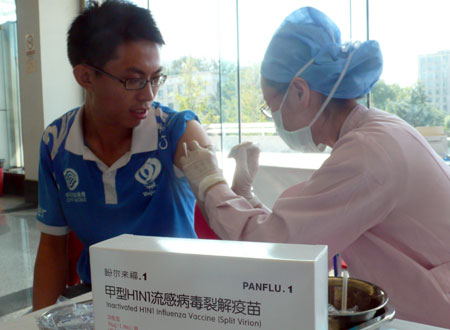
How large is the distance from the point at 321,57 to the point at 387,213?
1.56 ft

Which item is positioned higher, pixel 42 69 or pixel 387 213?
pixel 42 69

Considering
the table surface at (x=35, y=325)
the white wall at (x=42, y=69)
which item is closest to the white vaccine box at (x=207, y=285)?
the table surface at (x=35, y=325)

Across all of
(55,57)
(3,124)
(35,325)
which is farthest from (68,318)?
(3,124)

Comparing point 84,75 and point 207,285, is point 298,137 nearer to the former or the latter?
point 84,75

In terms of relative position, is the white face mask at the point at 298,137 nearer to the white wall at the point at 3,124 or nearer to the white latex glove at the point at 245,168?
the white latex glove at the point at 245,168

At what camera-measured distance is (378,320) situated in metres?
0.61

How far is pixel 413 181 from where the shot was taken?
1.00m

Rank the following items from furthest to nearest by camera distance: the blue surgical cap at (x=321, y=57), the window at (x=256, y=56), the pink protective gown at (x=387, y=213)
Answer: the window at (x=256, y=56) < the blue surgical cap at (x=321, y=57) < the pink protective gown at (x=387, y=213)

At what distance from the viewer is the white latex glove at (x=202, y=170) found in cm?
124

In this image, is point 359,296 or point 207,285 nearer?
point 207,285

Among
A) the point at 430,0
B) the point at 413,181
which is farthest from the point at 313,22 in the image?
the point at 430,0

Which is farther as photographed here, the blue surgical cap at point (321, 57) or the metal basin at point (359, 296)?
the blue surgical cap at point (321, 57)

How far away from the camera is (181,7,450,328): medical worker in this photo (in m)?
1.01

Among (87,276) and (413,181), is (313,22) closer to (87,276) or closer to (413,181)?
(413,181)
